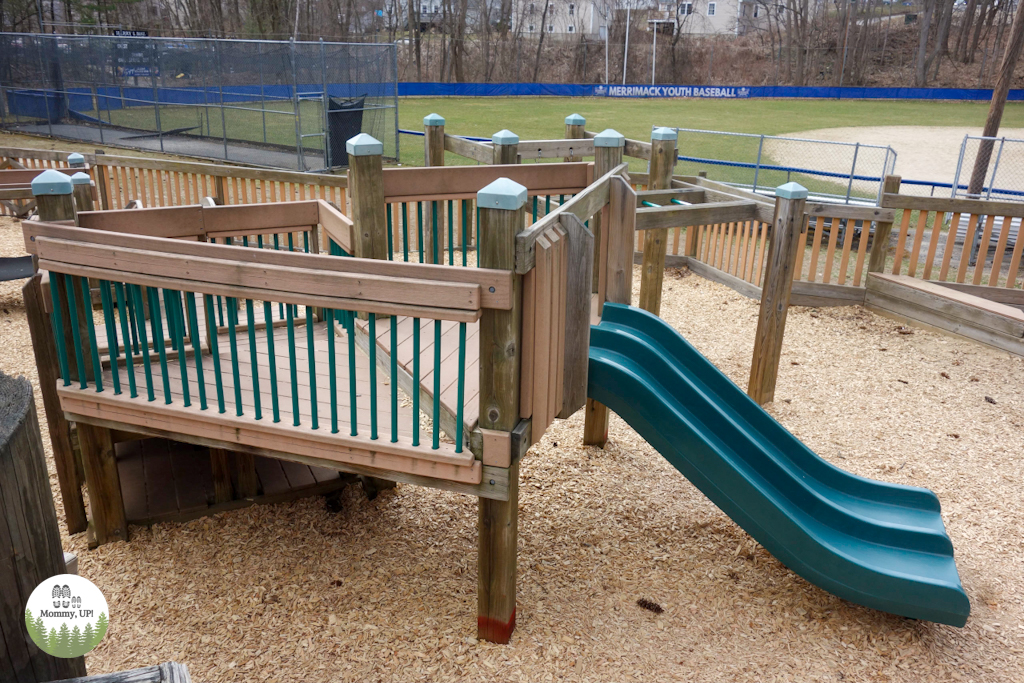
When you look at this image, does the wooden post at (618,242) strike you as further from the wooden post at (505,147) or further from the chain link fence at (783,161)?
the chain link fence at (783,161)

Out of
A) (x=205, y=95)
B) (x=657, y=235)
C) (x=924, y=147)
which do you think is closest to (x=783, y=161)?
(x=924, y=147)

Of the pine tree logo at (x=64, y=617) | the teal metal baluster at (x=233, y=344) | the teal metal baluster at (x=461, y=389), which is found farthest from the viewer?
the teal metal baluster at (x=233, y=344)

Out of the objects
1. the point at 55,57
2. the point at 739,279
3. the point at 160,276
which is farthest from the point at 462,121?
the point at 160,276

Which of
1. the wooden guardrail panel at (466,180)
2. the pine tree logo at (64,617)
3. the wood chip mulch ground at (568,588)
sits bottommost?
the wood chip mulch ground at (568,588)

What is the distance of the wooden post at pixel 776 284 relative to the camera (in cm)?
569

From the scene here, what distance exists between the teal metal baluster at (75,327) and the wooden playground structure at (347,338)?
0.01 metres

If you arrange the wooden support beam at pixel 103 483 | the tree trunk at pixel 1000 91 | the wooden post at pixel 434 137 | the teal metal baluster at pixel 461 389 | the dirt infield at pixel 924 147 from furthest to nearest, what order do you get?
A: the dirt infield at pixel 924 147
the tree trunk at pixel 1000 91
the wooden post at pixel 434 137
the wooden support beam at pixel 103 483
the teal metal baluster at pixel 461 389

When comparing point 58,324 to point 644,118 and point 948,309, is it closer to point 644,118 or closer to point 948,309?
point 948,309

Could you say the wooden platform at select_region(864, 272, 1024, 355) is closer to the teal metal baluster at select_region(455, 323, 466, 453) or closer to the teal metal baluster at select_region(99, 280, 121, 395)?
the teal metal baluster at select_region(455, 323, 466, 453)

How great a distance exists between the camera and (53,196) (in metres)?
3.77

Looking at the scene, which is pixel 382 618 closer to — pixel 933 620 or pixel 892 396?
pixel 933 620

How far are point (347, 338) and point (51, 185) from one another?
5.36ft

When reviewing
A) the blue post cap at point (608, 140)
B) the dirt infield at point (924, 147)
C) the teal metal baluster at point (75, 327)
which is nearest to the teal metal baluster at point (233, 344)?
the teal metal baluster at point (75, 327)

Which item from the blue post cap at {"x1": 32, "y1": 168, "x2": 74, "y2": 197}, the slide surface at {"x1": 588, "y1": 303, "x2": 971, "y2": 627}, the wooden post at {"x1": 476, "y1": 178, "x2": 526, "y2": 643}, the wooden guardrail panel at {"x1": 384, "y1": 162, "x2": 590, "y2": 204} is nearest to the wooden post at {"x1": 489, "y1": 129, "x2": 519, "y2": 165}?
the wooden guardrail panel at {"x1": 384, "y1": 162, "x2": 590, "y2": 204}
